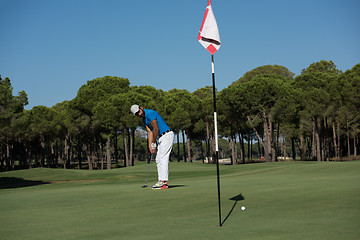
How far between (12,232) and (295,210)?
5.01m

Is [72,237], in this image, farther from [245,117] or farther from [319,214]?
[245,117]

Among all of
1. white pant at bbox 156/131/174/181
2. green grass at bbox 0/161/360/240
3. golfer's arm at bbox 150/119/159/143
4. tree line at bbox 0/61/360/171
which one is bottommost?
green grass at bbox 0/161/360/240

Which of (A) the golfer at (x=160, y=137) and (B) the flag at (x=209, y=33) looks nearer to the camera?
(B) the flag at (x=209, y=33)

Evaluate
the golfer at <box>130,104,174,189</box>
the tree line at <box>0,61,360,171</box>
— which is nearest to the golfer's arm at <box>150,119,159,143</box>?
the golfer at <box>130,104,174,189</box>

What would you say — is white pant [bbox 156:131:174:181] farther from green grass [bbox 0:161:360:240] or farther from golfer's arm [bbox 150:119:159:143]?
green grass [bbox 0:161:360:240]

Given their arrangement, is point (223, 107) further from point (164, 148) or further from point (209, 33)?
point (209, 33)

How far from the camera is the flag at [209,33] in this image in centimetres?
736

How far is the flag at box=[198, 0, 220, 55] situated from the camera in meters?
7.36

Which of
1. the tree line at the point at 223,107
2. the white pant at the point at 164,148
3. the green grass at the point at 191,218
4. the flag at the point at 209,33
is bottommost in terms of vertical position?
the green grass at the point at 191,218

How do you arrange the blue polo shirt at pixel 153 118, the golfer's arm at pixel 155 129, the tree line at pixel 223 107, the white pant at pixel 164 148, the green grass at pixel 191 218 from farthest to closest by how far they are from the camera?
1. the tree line at pixel 223 107
2. the white pant at pixel 164 148
3. the blue polo shirt at pixel 153 118
4. the golfer's arm at pixel 155 129
5. the green grass at pixel 191 218

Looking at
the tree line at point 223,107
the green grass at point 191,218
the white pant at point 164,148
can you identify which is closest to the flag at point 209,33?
the green grass at point 191,218

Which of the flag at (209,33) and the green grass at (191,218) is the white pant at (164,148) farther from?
the flag at (209,33)

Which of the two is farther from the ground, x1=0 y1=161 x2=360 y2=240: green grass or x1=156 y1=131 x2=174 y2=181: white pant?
x1=156 y1=131 x2=174 y2=181: white pant

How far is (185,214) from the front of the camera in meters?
7.10
